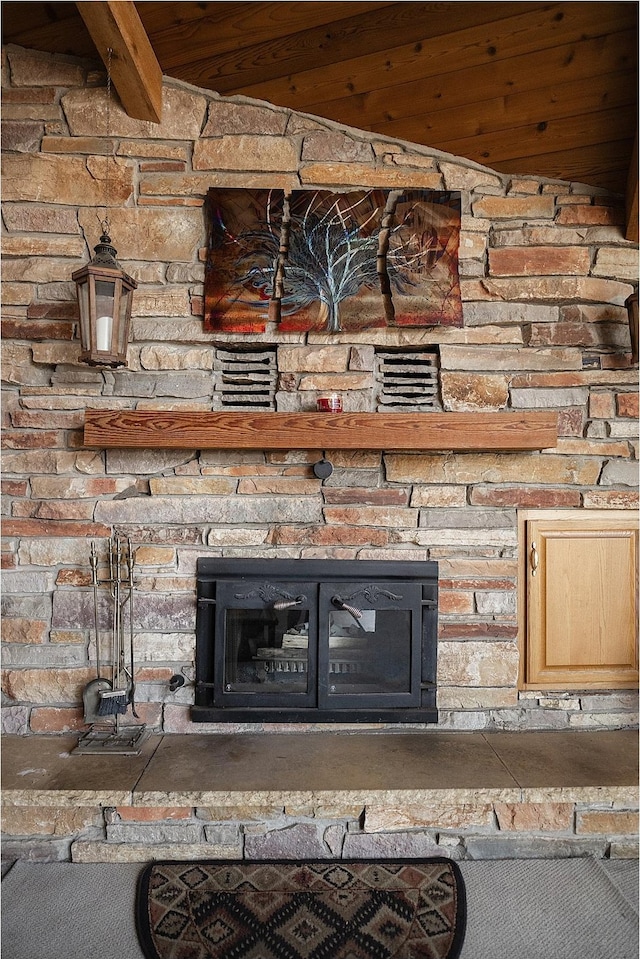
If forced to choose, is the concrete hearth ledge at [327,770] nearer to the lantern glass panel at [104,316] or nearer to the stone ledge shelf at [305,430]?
the stone ledge shelf at [305,430]

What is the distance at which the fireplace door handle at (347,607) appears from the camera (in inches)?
88.4

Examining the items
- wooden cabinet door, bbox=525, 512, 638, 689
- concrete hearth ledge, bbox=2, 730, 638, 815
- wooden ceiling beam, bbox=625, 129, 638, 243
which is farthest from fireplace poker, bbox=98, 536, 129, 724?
wooden ceiling beam, bbox=625, 129, 638, 243

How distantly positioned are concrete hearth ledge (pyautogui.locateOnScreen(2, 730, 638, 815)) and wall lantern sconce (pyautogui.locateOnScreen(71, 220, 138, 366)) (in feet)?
4.83

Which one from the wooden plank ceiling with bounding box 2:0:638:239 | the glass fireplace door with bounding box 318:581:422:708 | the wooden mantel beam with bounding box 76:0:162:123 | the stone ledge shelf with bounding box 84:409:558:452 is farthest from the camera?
the glass fireplace door with bounding box 318:581:422:708

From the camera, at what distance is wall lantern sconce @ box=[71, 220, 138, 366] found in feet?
6.77

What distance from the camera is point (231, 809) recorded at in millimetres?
2000

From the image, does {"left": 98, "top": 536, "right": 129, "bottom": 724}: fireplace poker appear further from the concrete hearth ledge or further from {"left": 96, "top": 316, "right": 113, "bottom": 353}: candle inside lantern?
{"left": 96, "top": 316, "right": 113, "bottom": 353}: candle inside lantern

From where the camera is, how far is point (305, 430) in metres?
2.21

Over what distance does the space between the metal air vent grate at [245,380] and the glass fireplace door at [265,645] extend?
2.41 ft

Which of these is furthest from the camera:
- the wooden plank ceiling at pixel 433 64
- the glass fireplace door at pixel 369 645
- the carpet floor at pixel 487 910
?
the glass fireplace door at pixel 369 645

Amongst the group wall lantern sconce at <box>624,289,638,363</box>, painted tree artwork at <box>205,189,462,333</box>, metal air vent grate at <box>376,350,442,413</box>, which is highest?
painted tree artwork at <box>205,189,462,333</box>

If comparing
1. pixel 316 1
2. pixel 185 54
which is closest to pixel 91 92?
pixel 185 54

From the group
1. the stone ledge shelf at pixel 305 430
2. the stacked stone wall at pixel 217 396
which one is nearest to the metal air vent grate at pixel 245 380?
the stacked stone wall at pixel 217 396

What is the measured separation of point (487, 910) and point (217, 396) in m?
2.03
